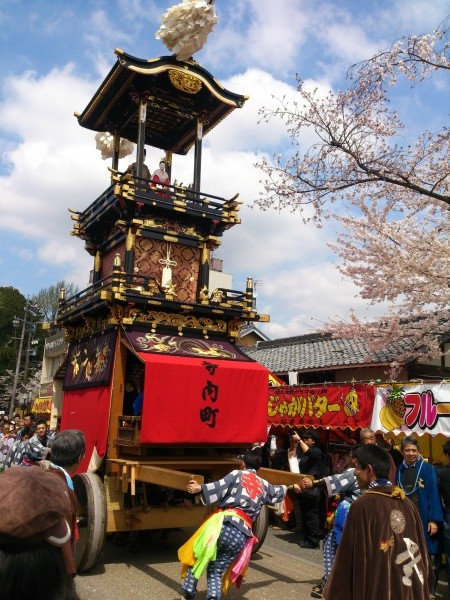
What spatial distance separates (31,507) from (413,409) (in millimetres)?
7952

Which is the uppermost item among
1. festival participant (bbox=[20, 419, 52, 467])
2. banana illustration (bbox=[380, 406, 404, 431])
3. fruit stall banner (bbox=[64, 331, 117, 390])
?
fruit stall banner (bbox=[64, 331, 117, 390])

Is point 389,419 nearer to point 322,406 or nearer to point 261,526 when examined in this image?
point 322,406

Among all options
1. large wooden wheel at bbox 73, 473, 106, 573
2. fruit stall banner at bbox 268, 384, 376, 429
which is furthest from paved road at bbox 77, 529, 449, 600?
fruit stall banner at bbox 268, 384, 376, 429

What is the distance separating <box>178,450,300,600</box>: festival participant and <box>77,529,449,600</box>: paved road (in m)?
A: 1.08

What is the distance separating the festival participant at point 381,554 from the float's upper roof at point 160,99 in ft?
29.2

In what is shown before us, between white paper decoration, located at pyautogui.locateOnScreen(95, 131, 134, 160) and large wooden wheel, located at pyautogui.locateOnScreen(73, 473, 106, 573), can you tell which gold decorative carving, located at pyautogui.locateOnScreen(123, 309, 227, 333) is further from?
white paper decoration, located at pyautogui.locateOnScreen(95, 131, 134, 160)

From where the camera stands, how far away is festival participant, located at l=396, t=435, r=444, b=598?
611cm

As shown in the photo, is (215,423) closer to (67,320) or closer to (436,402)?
(436,402)

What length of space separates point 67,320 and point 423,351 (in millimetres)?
9075

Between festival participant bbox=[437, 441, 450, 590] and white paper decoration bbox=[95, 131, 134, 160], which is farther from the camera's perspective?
white paper decoration bbox=[95, 131, 134, 160]

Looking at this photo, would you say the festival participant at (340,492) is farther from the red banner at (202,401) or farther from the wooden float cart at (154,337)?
the red banner at (202,401)

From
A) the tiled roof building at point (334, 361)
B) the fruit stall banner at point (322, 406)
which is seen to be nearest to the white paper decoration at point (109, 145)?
the fruit stall banner at point (322, 406)

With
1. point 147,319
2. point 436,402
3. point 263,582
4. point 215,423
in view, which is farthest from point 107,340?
point 436,402

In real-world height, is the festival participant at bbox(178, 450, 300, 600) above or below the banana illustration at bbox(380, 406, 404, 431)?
below
